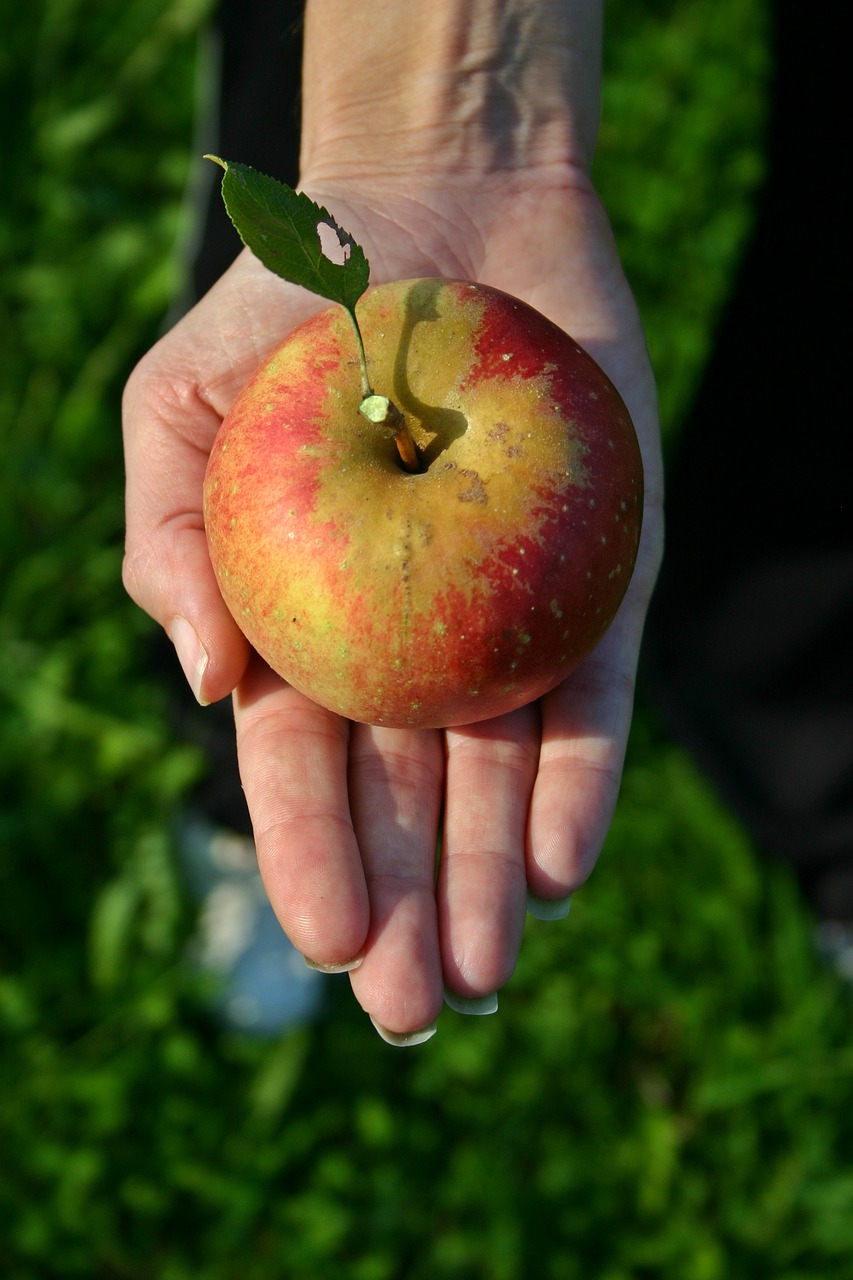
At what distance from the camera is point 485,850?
2033 mm

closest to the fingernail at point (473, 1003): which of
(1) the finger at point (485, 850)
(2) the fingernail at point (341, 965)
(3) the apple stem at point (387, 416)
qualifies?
(1) the finger at point (485, 850)

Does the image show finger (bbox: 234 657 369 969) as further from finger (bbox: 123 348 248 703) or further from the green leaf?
the green leaf

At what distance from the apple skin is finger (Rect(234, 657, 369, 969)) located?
0.63ft

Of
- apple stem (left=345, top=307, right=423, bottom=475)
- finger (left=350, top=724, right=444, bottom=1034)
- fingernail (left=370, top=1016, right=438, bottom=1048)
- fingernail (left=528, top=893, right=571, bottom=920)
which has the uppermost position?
apple stem (left=345, top=307, right=423, bottom=475)

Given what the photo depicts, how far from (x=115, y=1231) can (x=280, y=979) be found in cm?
76

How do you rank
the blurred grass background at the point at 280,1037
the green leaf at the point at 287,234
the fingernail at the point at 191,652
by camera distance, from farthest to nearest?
the blurred grass background at the point at 280,1037
the fingernail at the point at 191,652
the green leaf at the point at 287,234

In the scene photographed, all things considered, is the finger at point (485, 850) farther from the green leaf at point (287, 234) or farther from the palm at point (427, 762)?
the green leaf at point (287, 234)

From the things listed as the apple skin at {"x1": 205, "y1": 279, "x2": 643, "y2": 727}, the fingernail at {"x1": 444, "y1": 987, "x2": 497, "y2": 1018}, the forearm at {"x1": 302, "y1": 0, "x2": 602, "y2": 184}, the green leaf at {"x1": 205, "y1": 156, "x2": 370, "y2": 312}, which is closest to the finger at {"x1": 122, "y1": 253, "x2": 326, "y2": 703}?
the apple skin at {"x1": 205, "y1": 279, "x2": 643, "y2": 727}

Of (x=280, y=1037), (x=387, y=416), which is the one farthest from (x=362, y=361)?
(x=280, y=1037)

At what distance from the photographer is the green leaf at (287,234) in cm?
168

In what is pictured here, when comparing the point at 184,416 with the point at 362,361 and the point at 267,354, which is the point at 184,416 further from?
the point at 362,361

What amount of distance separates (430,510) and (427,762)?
2.02 ft

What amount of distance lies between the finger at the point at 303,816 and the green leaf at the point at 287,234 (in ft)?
2.50

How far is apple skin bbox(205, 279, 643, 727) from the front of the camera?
1730 millimetres
